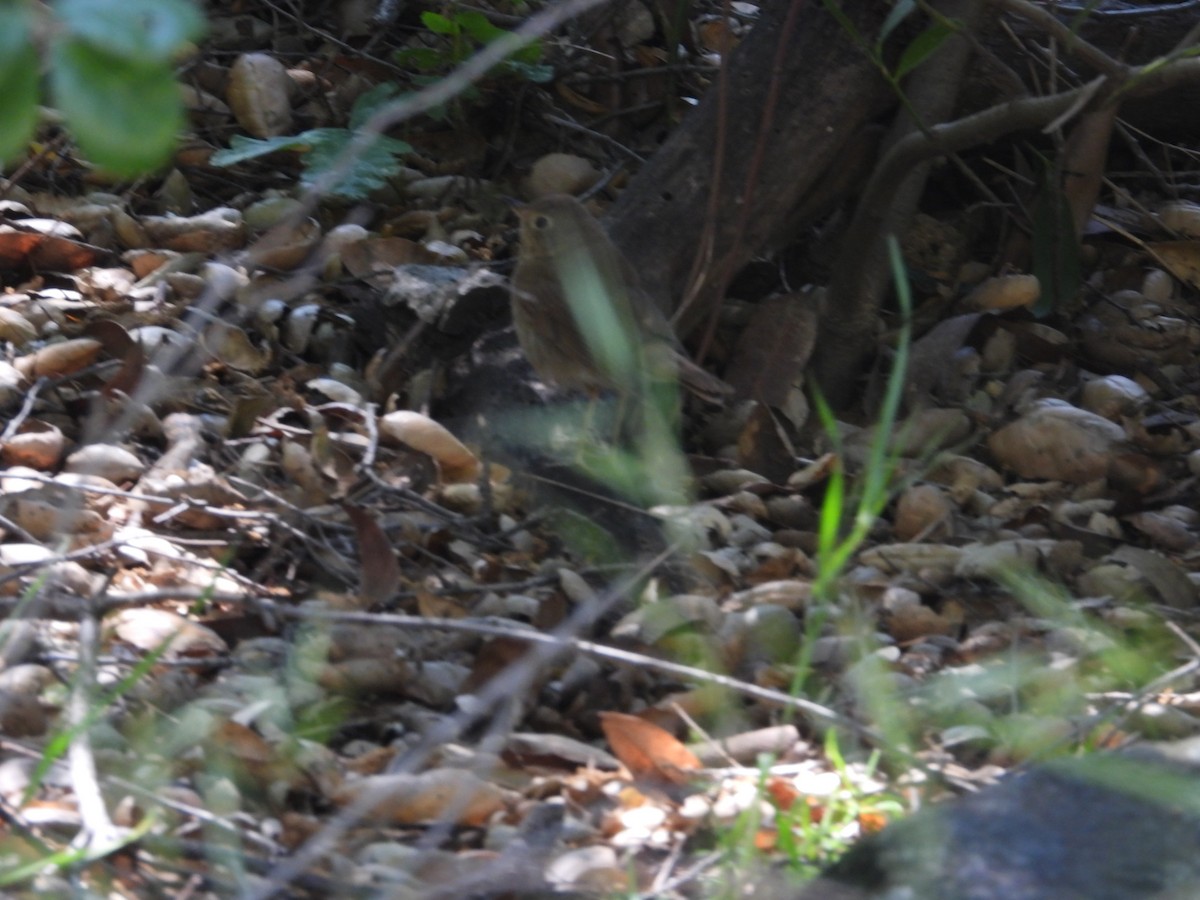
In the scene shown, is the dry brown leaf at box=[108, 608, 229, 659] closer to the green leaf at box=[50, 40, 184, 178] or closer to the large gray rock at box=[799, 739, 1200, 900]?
the large gray rock at box=[799, 739, 1200, 900]

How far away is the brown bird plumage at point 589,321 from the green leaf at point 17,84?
1.89m

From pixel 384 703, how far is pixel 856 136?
184 centimetres

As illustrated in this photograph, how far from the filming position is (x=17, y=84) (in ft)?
3.41

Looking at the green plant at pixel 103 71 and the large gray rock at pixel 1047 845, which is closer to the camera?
the green plant at pixel 103 71

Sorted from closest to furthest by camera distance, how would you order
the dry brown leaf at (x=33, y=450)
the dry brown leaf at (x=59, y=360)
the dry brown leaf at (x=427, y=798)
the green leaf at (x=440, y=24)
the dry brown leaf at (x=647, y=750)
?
the dry brown leaf at (x=427, y=798) → the dry brown leaf at (x=647, y=750) → the dry brown leaf at (x=33, y=450) → the dry brown leaf at (x=59, y=360) → the green leaf at (x=440, y=24)

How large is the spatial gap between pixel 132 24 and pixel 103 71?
47 millimetres

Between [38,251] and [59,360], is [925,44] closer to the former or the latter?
[59,360]

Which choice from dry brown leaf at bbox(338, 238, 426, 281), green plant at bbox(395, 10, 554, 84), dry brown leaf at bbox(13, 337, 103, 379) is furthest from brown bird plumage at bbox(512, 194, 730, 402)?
dry brown leaf at bbox(13, 337, 103, 379)

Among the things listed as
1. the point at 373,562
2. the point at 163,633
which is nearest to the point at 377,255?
the point at 373,562

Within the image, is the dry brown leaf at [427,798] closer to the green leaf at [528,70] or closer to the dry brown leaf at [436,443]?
the dry brown leaf at [436,443]

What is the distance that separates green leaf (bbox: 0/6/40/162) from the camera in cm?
100

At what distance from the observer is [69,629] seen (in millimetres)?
2143

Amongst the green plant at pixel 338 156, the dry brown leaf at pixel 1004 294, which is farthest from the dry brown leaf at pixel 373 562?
the dry brown leaf at pixel 1004 294

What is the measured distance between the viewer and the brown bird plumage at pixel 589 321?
2.99 meters
